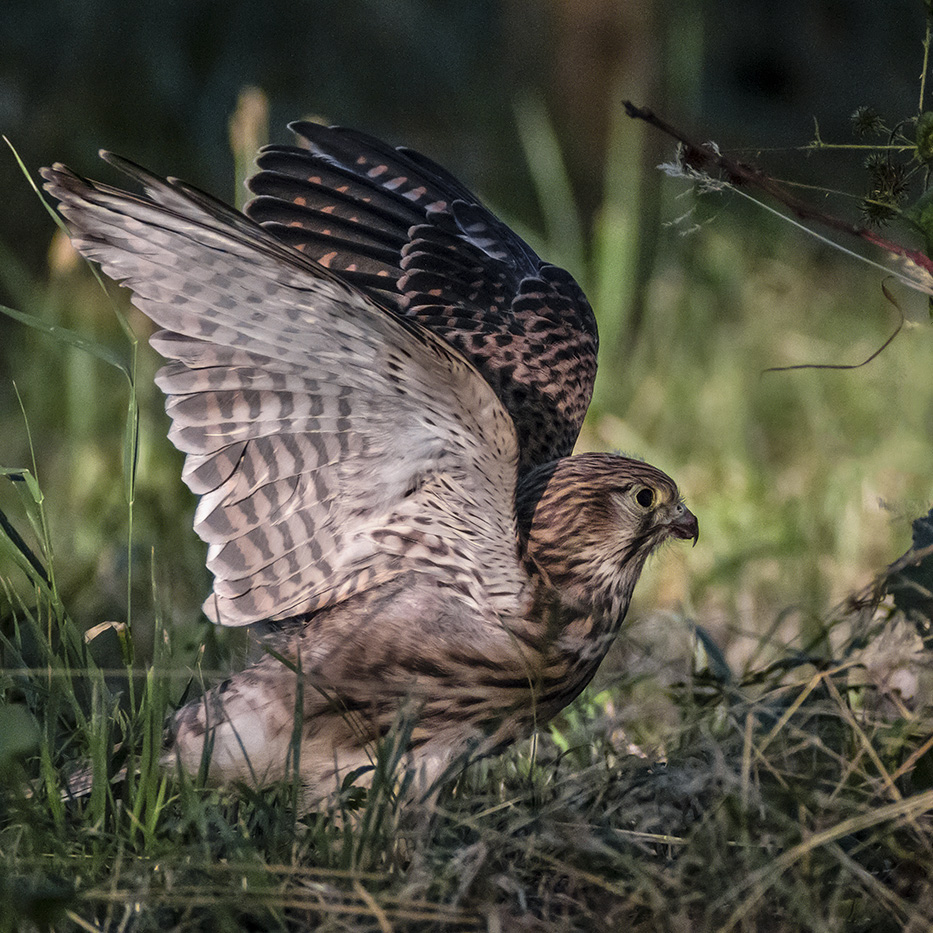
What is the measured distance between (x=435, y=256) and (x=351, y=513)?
1.11m

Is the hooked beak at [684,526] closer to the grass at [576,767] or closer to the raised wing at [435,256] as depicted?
the grass at [576,767]

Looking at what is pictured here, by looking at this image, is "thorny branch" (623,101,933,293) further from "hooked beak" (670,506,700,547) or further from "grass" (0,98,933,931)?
"hooked beak" (670,506,700,547)

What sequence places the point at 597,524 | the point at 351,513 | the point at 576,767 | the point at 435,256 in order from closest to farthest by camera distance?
the point at 576,767 < the point at 351,513 < the point at 597,524 < the point at 435,256

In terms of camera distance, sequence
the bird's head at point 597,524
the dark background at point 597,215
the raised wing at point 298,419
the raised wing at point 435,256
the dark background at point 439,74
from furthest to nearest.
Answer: the dark background at point 439,74, the dark background at point 597,215, the raised wing at point 435,256, the bird's head at point 597,524, the raised wing at point 298,419

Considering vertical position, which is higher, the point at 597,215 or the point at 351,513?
the point at 597,215

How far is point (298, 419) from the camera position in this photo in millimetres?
3137

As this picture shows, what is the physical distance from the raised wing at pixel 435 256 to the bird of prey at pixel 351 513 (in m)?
0.41

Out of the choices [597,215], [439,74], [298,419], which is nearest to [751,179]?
[298,419]

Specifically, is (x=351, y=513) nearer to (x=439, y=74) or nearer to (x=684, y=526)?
(x=684, y=526)

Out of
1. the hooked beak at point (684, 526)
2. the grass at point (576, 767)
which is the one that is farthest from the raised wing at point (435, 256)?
the grass at point (576, 767)

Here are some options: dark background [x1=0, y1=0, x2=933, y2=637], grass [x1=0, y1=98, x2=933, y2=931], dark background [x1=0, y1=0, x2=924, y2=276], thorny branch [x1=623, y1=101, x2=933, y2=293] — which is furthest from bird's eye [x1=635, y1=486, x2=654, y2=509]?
dark background [x1=0, y1=0, x2=924, y2=276]

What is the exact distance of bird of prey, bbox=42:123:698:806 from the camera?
9.44ft

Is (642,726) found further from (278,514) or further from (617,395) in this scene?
(617,395)

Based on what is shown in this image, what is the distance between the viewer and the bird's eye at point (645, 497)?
3494 millimetres
